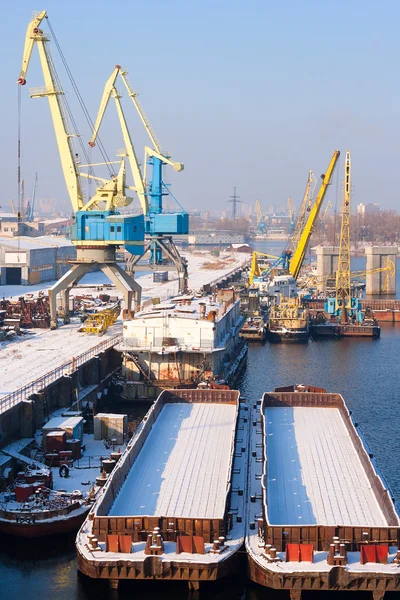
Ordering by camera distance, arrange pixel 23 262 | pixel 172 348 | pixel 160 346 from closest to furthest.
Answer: pixel 172 348
pixel 160 346
pixel 23 262

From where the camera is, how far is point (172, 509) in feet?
54.6

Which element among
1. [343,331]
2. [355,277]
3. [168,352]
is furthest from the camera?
[355,277]

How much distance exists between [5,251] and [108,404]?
104 ft

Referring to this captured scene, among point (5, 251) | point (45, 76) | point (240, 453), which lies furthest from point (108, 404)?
point (5, 251)

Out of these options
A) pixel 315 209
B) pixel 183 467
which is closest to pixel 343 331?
pixel 315 209

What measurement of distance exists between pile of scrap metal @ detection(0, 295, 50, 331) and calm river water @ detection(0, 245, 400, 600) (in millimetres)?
9857

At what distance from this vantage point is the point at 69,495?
63.6 ft

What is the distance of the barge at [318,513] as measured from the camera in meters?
14.4

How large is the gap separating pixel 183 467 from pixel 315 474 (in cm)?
283

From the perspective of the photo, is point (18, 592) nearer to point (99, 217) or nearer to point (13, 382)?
point (13, 382)

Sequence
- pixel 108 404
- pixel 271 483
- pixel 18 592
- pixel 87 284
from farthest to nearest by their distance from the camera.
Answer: pixel 87 284 → pixel 108 404 → pixel 271 483 → pixel 18 592

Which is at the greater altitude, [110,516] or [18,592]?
[110,516]

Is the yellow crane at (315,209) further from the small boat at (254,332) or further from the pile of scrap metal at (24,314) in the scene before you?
the pile of scrap metal at (24,314)

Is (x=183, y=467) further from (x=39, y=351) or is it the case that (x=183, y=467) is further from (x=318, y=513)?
(x=39, y=351)
